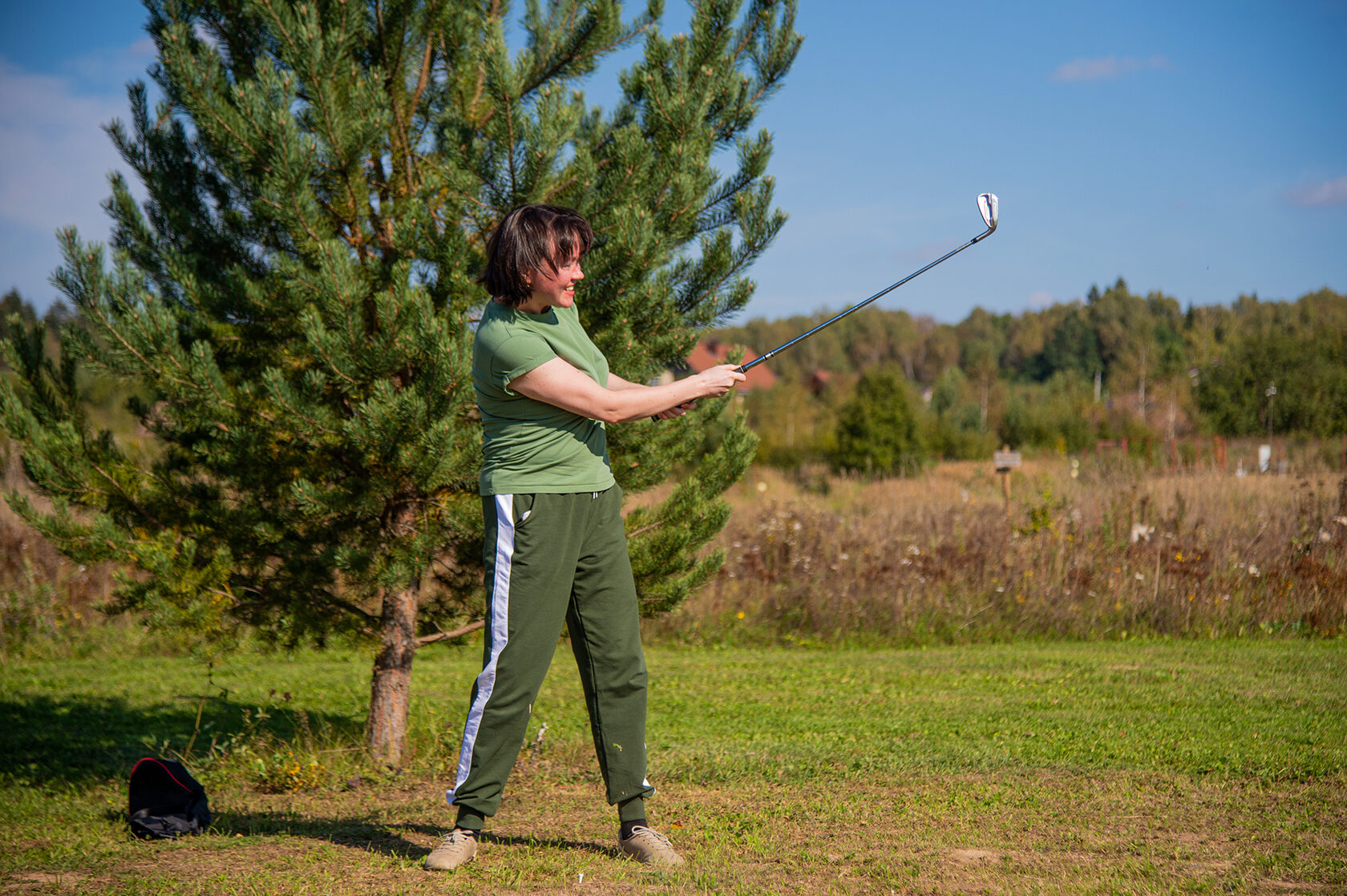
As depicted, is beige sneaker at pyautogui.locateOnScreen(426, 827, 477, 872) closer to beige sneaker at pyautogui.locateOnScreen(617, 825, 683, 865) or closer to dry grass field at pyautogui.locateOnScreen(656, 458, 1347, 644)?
beige sneaker at pyautogui.locateOnScreen(617, 825, 683, 865)

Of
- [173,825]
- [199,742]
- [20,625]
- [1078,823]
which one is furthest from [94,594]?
[1078,823]

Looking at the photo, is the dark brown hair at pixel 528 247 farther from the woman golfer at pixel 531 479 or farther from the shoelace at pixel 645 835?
the shoelace at pixel 645 835

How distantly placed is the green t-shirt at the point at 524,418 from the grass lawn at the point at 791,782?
115cm

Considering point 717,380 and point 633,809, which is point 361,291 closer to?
point 717,380

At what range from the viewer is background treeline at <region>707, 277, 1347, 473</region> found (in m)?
28.5

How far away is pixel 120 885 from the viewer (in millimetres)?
2979

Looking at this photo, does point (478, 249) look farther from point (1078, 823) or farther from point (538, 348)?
point (1078, 823)

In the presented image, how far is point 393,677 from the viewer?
4.71m

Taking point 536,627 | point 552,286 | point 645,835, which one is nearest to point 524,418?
point 552,286

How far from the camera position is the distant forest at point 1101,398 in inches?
1112

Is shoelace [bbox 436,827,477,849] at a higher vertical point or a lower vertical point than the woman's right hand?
lower

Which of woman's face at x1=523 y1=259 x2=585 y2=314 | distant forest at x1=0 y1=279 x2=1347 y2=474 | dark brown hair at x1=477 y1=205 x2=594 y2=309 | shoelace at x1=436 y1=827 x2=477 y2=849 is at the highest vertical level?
distant forest at x1=0 y1=279 x2=1347 y2=474

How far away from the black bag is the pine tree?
23.1 inches

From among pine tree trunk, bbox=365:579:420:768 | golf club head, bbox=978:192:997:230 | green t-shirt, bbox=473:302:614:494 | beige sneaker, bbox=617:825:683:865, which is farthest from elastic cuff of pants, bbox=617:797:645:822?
golf club head, bbox=978:192:997:230
